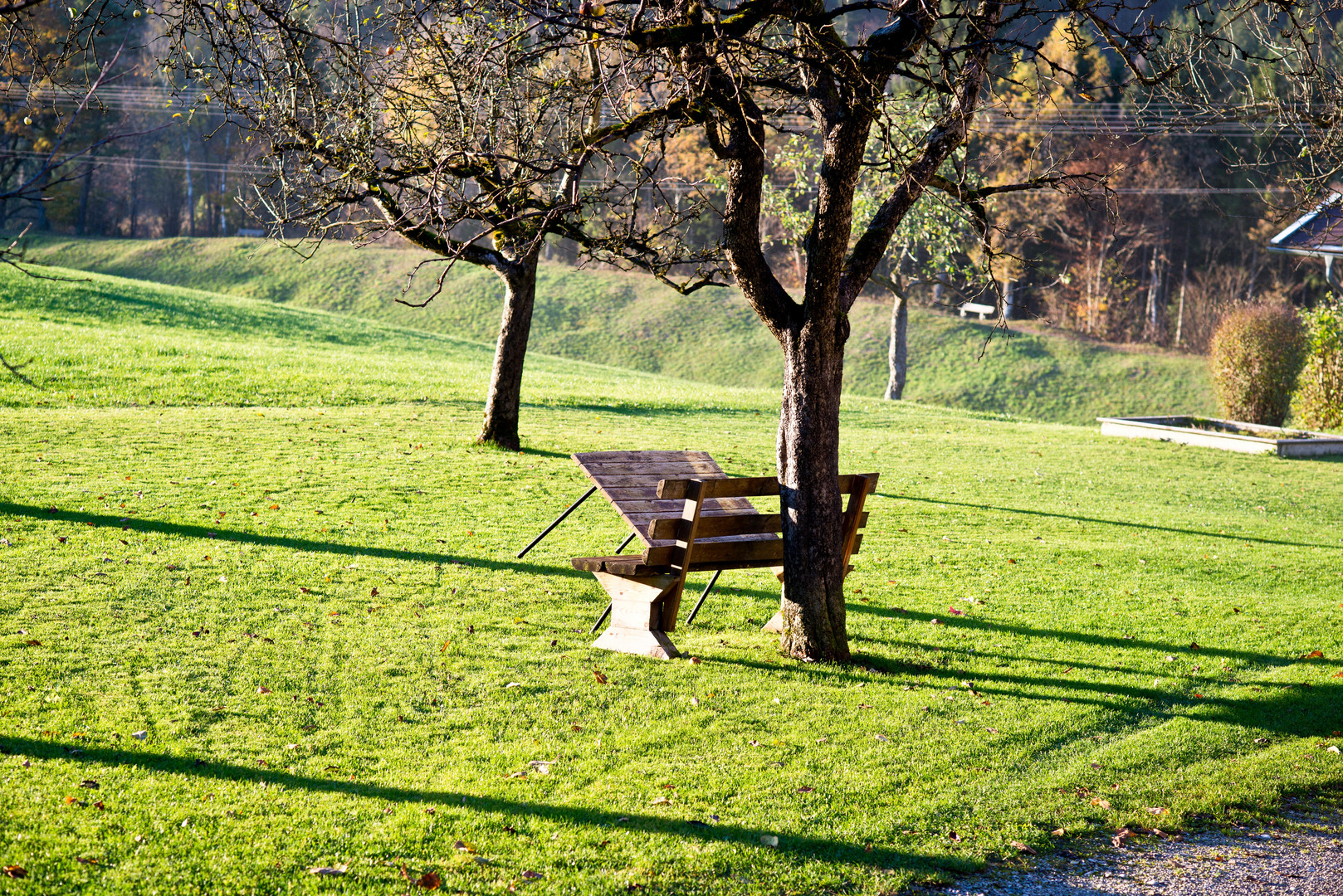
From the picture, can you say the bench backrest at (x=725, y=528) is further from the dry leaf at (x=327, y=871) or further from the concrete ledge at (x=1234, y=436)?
the concrete ledge at (x=1234, y=436)

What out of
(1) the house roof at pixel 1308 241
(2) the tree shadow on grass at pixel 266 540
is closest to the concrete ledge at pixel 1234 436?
(1) the house roof at pixel 1308 241

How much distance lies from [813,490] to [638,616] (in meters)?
1.36

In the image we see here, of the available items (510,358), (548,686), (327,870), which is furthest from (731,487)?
(510,358)

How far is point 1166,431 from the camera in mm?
21453

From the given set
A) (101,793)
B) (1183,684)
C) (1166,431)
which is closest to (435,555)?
(101,793)

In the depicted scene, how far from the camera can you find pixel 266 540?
8.99 meters

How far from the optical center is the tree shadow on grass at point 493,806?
4348 mm

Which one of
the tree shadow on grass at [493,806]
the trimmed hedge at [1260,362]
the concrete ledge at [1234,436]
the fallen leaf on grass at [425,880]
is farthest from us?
the trimmed hedge at [1260,362]

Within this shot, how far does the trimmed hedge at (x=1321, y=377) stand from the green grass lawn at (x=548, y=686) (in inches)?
408

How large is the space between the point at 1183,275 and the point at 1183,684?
4171 centimetres

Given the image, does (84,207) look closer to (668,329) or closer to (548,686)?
(668,329)

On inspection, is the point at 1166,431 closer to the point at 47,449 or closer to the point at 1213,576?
the point at 1213,576

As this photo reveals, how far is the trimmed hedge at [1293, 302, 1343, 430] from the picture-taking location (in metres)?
22.5

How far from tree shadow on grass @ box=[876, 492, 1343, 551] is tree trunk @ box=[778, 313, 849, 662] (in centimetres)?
670
